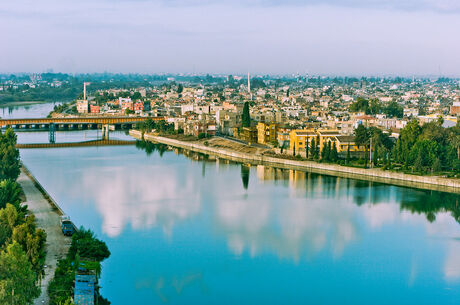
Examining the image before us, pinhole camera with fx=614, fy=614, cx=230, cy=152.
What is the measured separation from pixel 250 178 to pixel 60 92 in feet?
74.5

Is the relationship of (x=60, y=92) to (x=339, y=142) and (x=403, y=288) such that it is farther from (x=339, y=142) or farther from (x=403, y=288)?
(x=403, y=288)

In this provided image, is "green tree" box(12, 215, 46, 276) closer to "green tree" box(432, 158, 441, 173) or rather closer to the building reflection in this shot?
the building reflection

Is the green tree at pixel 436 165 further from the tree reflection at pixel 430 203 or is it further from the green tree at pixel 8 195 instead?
the green tree at pixel 8 195

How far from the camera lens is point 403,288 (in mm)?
3814

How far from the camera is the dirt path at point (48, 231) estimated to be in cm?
351

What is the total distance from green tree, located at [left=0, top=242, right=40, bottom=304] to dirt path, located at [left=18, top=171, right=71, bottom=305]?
22 cm

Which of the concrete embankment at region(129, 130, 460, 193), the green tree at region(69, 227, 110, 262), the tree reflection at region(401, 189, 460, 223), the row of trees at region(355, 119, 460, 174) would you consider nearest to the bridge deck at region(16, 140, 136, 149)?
the concrete embankment at region(129, 130, 460, 193)

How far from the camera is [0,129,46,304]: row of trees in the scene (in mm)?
2900

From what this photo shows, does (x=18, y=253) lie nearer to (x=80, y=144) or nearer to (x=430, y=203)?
(x=430, y=203)

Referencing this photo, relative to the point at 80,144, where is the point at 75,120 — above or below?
above

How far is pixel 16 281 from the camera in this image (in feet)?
9.66

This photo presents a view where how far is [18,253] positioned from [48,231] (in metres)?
1.29

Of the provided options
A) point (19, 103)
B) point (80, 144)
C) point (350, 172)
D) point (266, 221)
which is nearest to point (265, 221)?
point (266, 221)

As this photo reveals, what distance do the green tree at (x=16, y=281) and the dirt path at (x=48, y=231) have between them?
22cm
